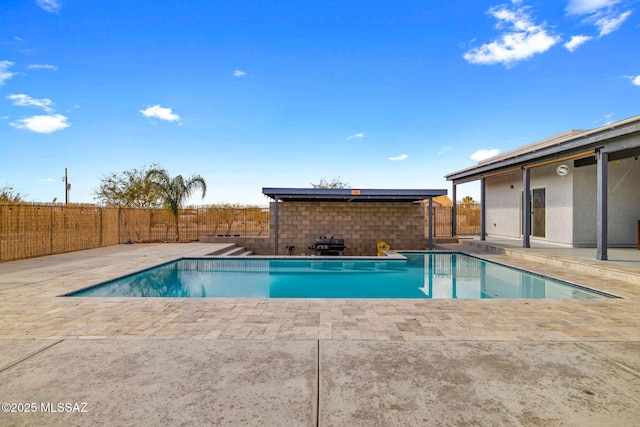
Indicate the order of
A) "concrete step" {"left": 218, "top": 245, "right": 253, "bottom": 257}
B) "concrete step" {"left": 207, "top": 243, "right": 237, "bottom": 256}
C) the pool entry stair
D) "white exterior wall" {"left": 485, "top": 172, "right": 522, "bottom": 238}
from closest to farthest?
"concrete step" {"left": 207, "top": 243, "right": 237, "bottom": 256}
the pool entry stair
"concrete step" {"left": 218, "top": 245, "right": 253, "bottom": 257}
"white exterior wall" {"left": 485, "top": 172, "right": 522, "bottom": 238}

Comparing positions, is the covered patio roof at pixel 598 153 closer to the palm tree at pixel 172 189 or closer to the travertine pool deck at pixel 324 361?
the travertine pool deck at pixel 324 361

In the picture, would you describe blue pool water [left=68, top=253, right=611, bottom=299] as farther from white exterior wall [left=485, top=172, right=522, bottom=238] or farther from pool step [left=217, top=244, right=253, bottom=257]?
white exterior wall [left=485, top=172, right=522, bottom=238]

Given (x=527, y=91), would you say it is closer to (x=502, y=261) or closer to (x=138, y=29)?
(x=502, y=261)

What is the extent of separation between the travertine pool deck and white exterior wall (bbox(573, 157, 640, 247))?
283 inches

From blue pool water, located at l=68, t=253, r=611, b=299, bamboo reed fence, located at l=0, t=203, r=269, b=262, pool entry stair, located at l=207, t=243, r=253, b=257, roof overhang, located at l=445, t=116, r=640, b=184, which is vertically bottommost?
blue pool water, located at l=68, t=253, r=611, b=299

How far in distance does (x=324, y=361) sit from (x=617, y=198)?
12826 millimetres

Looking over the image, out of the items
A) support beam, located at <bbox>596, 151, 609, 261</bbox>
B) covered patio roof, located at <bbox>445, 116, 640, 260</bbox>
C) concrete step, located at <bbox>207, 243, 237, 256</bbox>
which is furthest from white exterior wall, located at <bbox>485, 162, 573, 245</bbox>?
concrete step, located at <bbox>207, 243, 237, 256</bbox>

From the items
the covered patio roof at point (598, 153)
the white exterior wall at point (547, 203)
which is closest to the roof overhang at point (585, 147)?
the covered patio roof at point (598, 153)

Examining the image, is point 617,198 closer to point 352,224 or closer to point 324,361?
point 352,224

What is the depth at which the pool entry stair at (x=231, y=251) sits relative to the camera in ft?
39.7

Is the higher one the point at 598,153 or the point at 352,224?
the point at 598,153

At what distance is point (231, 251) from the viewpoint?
13180 millimetres

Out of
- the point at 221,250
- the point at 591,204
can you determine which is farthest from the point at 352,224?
the point at 591,204

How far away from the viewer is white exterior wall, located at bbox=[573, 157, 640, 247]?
35.4 ft
